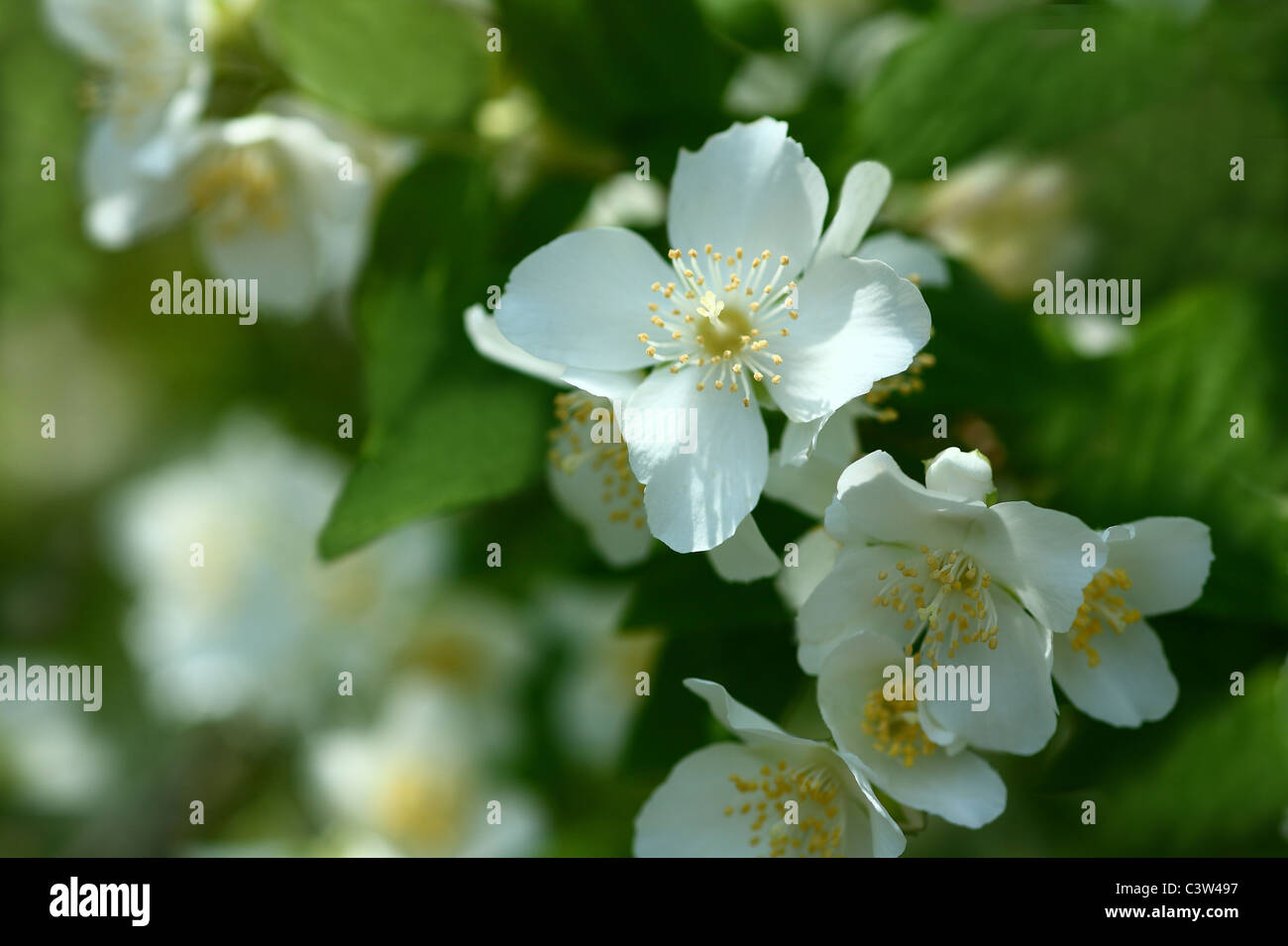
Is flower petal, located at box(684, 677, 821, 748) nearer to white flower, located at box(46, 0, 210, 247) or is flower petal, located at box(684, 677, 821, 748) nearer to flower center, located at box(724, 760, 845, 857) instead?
flower center, located at box(724, 760, 845, 857)

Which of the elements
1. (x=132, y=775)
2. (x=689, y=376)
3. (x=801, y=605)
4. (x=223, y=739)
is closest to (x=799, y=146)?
(x=689, y=376)

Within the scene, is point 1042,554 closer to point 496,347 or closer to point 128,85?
point 496,347

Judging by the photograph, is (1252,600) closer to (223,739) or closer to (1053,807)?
(1053,807)

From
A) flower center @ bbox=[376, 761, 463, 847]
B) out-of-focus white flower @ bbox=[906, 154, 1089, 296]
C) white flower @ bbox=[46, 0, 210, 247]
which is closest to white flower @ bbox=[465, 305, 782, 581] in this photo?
white flower @ bbox=[46, 0, 210, 247]

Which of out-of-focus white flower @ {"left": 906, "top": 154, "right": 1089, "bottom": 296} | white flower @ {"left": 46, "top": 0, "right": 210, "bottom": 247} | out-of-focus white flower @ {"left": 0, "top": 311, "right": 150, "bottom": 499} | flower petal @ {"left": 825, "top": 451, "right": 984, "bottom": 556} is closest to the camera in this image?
flower petal @ {"left": 825, "top": 451, "right": 984, "bottom": 556}

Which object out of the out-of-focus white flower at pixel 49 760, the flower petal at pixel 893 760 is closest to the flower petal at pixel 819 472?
the flower petal at pixel 893 760

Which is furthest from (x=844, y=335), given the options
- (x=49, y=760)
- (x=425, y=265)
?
(x=49, y=760)
